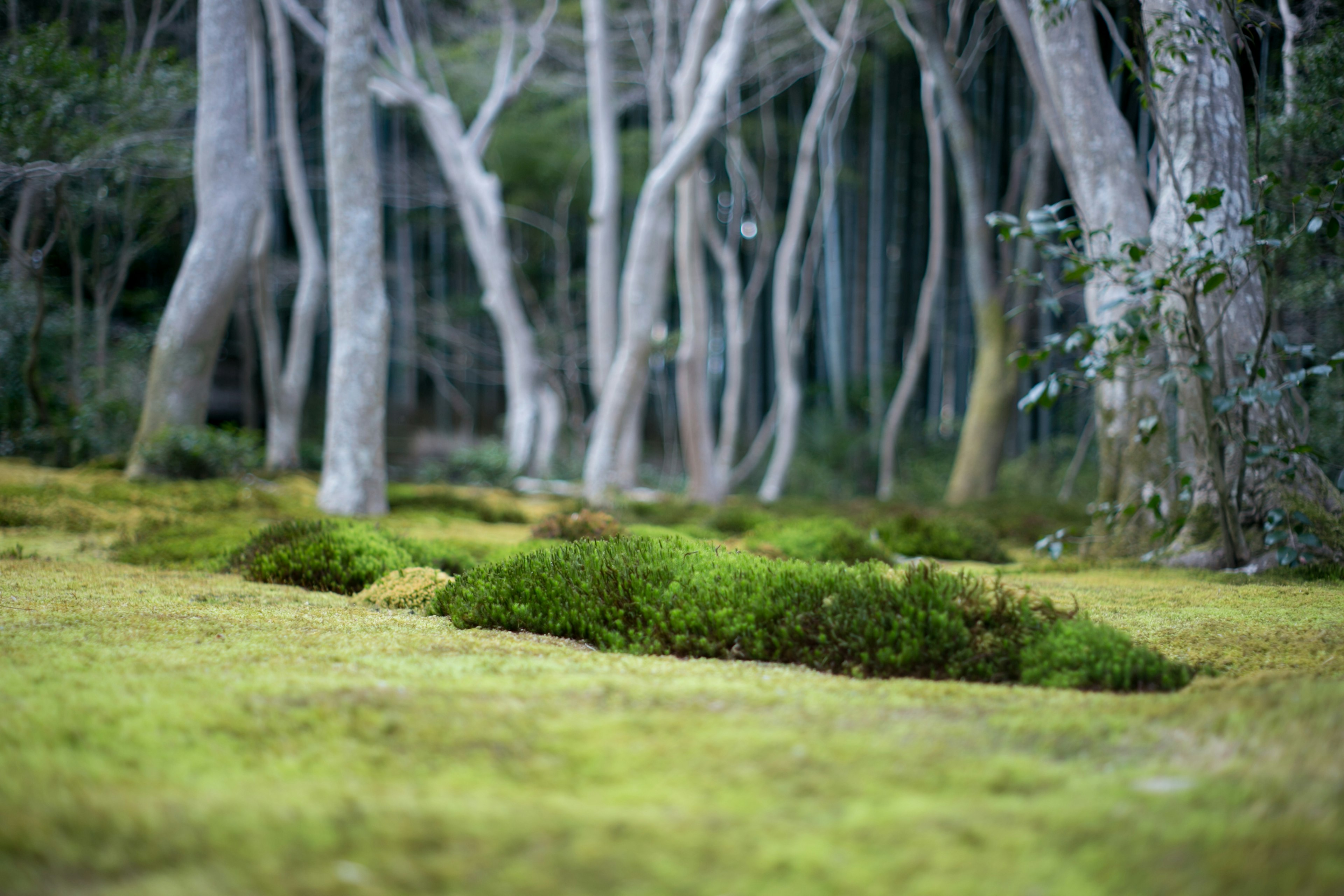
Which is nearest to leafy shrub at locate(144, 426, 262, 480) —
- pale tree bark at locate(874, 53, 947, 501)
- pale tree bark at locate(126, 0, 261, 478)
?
pale tree bark at locate(126, 0, 261, 478)

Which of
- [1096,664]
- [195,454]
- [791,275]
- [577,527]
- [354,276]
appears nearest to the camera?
[1096,664]

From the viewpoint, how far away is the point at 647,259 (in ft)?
28.8

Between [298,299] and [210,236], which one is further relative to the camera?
[298,299]

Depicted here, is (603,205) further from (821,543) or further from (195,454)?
(821,543)

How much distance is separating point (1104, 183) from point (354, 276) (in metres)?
5.45

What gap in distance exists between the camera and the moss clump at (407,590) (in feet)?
10.7

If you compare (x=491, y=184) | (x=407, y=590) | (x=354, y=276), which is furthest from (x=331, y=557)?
(x=491, y=184)

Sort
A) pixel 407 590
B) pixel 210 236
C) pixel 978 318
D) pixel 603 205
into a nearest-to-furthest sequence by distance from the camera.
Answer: pixel 407 590 → pixel 210 236 → pixel 978 318 → pixel 603 205

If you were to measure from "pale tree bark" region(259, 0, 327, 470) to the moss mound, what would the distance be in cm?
988

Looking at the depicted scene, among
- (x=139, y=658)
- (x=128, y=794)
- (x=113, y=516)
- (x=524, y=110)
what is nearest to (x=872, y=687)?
(x=128, y=794)

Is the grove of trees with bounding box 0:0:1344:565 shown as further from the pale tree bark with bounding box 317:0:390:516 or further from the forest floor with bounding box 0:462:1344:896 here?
the forest floor with bounding box 0:462:1344:896

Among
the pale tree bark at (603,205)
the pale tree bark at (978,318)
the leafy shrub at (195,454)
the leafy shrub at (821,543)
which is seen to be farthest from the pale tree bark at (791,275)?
the leafy shrub at (821,543)

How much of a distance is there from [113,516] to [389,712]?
16.1 ft

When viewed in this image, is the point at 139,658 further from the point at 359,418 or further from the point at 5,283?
the point at 5,283
